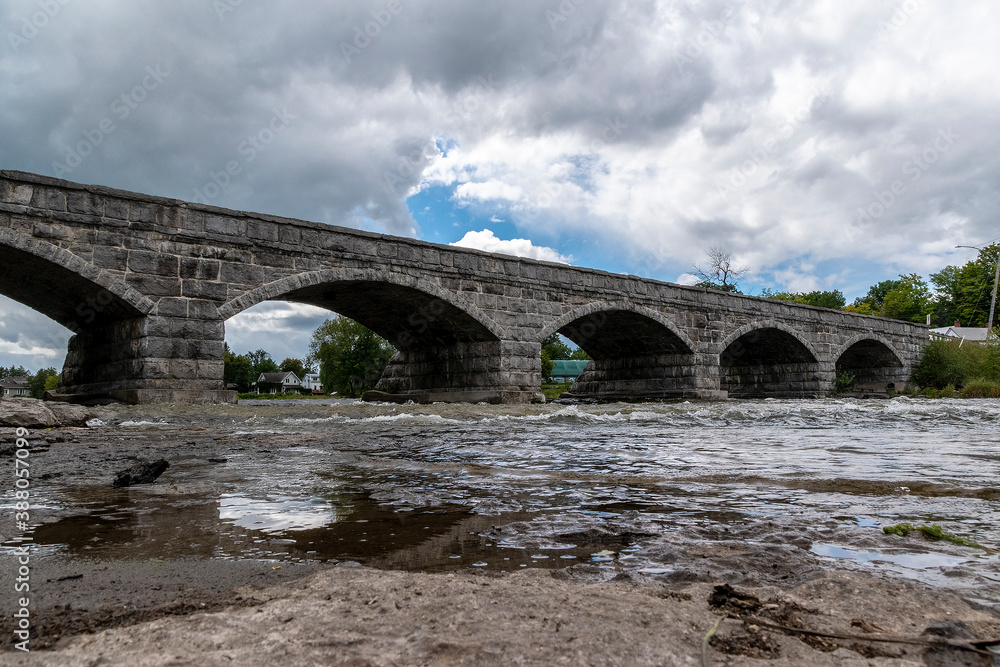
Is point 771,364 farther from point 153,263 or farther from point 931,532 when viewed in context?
point 931,532

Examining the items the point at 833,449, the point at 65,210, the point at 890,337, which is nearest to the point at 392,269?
the point at 65,210

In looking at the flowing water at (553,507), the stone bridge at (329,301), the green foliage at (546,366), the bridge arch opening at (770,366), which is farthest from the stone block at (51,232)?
the green foliage at (546,366)

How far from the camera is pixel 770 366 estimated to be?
26453mm

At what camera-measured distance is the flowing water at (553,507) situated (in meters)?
Answer: 1.78

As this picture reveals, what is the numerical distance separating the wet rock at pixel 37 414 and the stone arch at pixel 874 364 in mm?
26480

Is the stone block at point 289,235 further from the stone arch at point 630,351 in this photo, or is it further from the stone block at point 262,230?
the stone arch at point 630,351

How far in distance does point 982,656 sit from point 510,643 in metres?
0.85

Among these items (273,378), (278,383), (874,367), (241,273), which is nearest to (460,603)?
(241,273)

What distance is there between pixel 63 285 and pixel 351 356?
1594 inches

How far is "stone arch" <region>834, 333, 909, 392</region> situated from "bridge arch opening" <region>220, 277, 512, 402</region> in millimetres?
17869

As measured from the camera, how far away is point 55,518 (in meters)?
2.34

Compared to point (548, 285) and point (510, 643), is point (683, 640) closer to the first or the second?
point (510, 643)

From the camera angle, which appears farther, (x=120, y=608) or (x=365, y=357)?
(x=365, y=357)

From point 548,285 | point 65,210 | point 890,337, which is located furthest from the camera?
point 890,337
